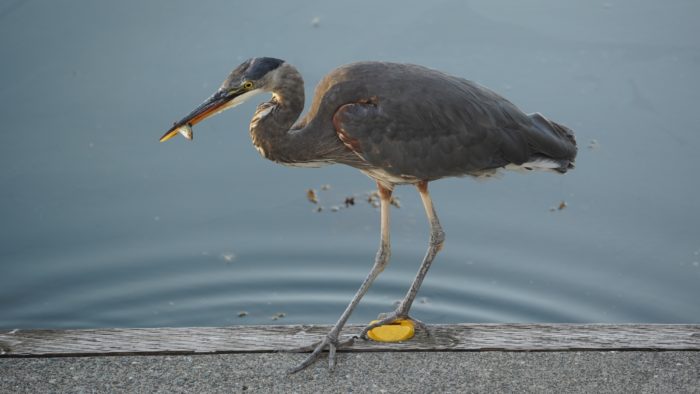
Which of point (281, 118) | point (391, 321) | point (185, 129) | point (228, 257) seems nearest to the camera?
point (185, 129)

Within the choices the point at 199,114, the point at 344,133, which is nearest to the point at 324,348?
the point at 344,133

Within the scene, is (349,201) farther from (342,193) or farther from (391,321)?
(391,321)

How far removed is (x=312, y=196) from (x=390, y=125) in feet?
7.26

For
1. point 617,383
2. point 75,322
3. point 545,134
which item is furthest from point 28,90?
point 617,383

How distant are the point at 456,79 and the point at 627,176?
7.97 feet

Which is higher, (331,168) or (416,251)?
(331,168)

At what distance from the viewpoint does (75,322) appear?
21.6 ft


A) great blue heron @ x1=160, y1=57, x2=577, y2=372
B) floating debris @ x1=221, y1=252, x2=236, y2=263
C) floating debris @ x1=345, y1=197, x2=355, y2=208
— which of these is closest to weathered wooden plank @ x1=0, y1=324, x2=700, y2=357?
great blue heron @ x1=160, y1=57, x2=577, y2=372

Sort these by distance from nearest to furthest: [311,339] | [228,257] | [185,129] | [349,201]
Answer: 1. [185,129]
2. [311,339]
3. [228,257]
4. [349,201]

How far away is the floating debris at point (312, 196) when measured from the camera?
24.5 ft

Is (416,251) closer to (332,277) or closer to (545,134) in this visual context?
(332,277)

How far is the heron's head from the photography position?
17.1 feet

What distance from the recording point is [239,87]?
17.3 feet

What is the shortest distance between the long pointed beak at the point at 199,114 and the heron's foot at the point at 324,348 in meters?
1.22
